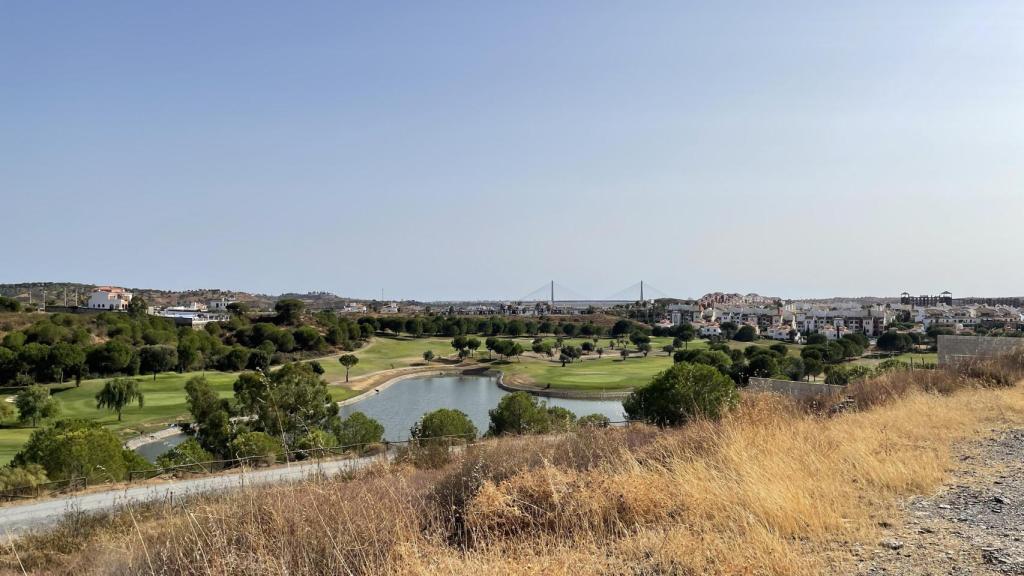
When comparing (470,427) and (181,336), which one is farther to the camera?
(181,336)

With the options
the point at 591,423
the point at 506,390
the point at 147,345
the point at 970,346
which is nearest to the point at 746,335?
the point at 506,390

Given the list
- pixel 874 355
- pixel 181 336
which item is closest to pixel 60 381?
pixel 181 336

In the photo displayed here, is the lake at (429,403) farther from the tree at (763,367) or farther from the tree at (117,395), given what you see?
the tree at (763,367)

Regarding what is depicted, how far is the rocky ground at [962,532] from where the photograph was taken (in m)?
3.33

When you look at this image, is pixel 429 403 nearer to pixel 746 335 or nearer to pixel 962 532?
pixel 962 532

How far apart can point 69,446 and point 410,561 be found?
17103mm

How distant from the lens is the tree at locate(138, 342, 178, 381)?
2087 inches

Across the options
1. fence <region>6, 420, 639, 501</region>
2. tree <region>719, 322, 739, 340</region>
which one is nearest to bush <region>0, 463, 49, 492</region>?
A: fence <region>6, 420, 639, 501</region>

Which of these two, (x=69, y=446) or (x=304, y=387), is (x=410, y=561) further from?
(x=304, y=387)

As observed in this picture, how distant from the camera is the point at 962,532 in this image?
3.85 m

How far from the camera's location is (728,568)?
3158mm

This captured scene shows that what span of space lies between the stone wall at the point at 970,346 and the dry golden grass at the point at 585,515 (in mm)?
9489

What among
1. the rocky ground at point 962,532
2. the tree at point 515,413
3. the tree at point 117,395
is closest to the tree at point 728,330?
the tree at point 515,413

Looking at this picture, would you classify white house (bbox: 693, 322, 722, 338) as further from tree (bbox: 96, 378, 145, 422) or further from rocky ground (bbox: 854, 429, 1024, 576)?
rocky ground (bbox: 854, 429, 1024, 576)
